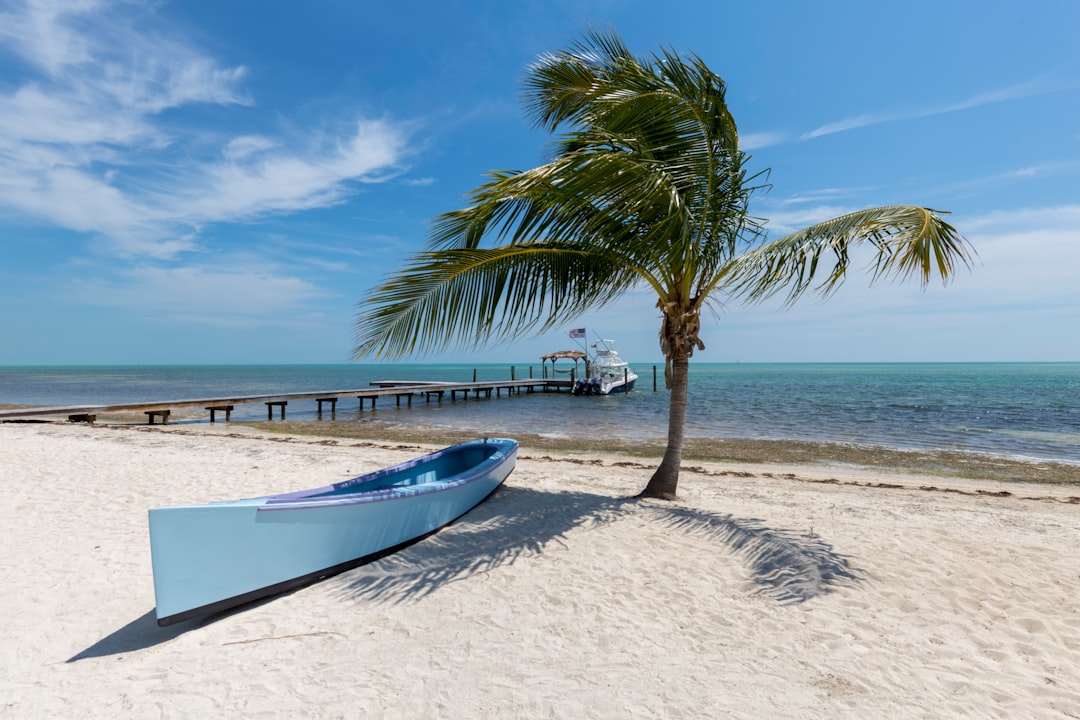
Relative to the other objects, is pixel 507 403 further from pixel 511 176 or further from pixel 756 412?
pixel 511 176

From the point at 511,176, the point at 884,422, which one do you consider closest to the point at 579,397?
the point at 884,422

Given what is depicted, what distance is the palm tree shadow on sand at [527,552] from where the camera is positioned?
420 centimetres

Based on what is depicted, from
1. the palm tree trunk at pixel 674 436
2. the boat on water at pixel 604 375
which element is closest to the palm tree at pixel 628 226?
the palm tree trunk at pixel 674 436

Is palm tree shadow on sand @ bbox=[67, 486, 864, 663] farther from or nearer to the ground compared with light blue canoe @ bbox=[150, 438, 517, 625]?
nearer to the ground

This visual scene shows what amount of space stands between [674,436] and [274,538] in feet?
14.8

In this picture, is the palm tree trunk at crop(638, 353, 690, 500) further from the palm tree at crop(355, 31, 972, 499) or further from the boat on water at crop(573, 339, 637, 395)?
the boat on water at crop(573, 339, 637, 395)

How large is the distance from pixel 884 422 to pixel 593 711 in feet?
73.1

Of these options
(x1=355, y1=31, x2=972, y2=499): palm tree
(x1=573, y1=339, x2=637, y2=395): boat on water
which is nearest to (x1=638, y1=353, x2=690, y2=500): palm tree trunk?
(x1=355, y1=31, x2=972, y2=499): palm tree

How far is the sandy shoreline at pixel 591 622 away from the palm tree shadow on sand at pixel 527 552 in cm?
3

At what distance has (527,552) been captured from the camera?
17.3 ft

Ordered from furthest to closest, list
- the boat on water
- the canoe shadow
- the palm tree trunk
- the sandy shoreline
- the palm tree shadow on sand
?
the boat on water → the palm tree trunk → the canoe shadow → the palm tree shadow on sand → the sandy shoreline

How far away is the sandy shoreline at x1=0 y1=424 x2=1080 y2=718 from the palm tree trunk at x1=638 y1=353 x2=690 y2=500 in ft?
1.03

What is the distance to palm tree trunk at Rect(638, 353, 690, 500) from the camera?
6504mm

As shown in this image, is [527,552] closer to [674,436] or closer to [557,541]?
[557,541]
